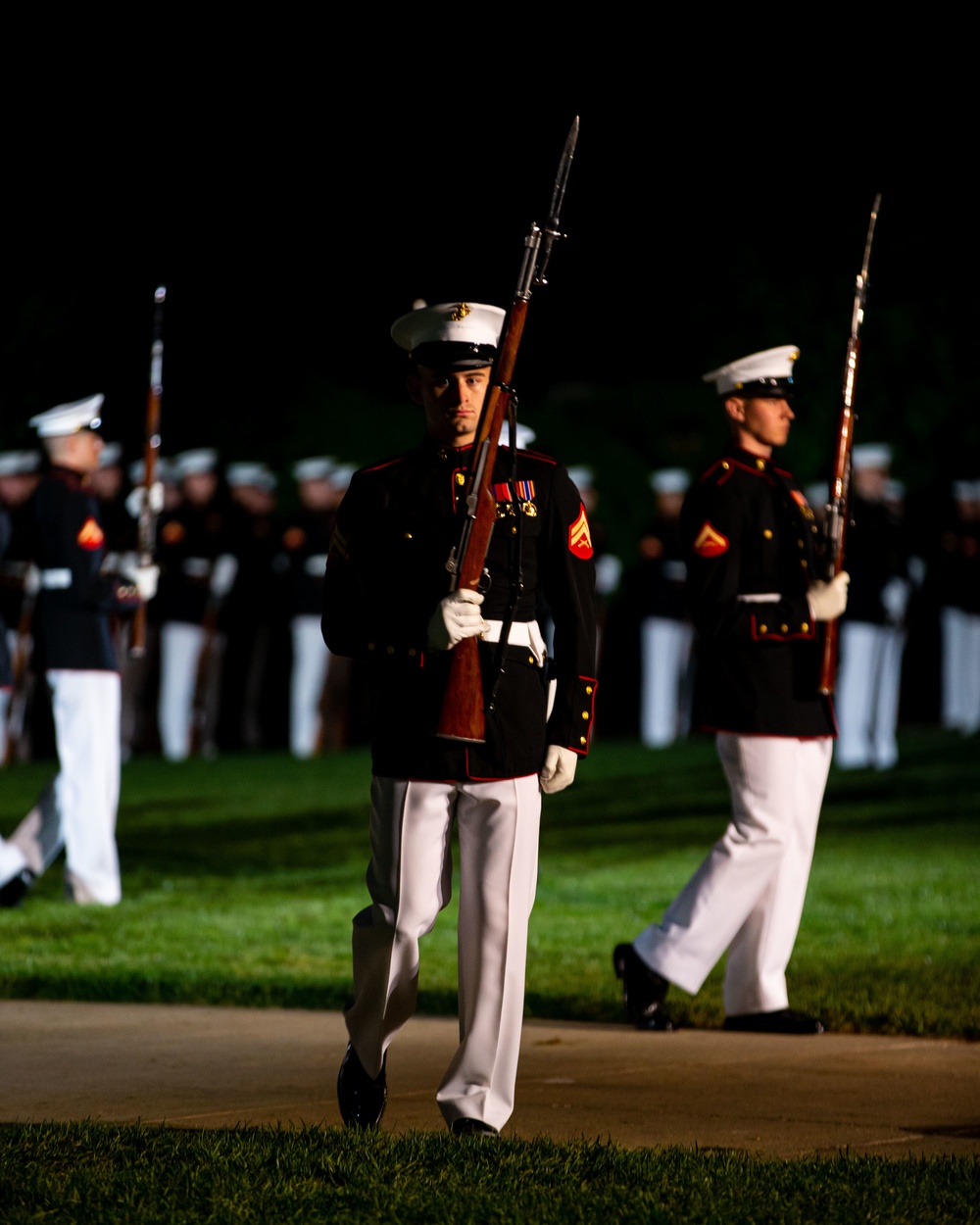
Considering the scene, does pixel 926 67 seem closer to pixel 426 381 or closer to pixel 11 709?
pixel 11 709

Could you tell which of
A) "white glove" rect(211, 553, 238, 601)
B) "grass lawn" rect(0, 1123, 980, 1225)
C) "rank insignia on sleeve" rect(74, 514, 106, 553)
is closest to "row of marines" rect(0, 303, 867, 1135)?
"grass lawn" rect(0, 1123, 980, 1225)

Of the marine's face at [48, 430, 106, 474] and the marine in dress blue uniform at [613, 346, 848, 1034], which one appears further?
the marine's face at [48, 430, 106, 474]

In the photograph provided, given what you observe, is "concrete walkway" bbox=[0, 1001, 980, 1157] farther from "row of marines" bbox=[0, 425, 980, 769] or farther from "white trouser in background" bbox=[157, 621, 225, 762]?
"white trouser in background" bbox=[157, 621, 225, 762]

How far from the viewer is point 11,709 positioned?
19.0m

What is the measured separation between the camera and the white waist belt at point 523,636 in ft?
18.2

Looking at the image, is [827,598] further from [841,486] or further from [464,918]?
[464,918]

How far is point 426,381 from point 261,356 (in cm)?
1977

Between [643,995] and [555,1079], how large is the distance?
1019 millimetres

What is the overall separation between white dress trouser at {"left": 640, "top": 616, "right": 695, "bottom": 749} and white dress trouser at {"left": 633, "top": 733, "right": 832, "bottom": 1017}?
15.2 m

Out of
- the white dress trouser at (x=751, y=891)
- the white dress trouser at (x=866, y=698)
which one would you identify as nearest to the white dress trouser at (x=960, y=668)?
the white dress trouser at (x=866, y=698)

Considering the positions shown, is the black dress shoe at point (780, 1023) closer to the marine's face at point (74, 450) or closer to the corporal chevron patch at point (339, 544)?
the corporal chevron patch at point (339, 544)

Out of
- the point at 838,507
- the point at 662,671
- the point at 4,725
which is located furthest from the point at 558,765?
the point at 662,671

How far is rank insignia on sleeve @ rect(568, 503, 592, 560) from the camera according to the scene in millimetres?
5625

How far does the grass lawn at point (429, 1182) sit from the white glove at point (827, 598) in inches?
105
